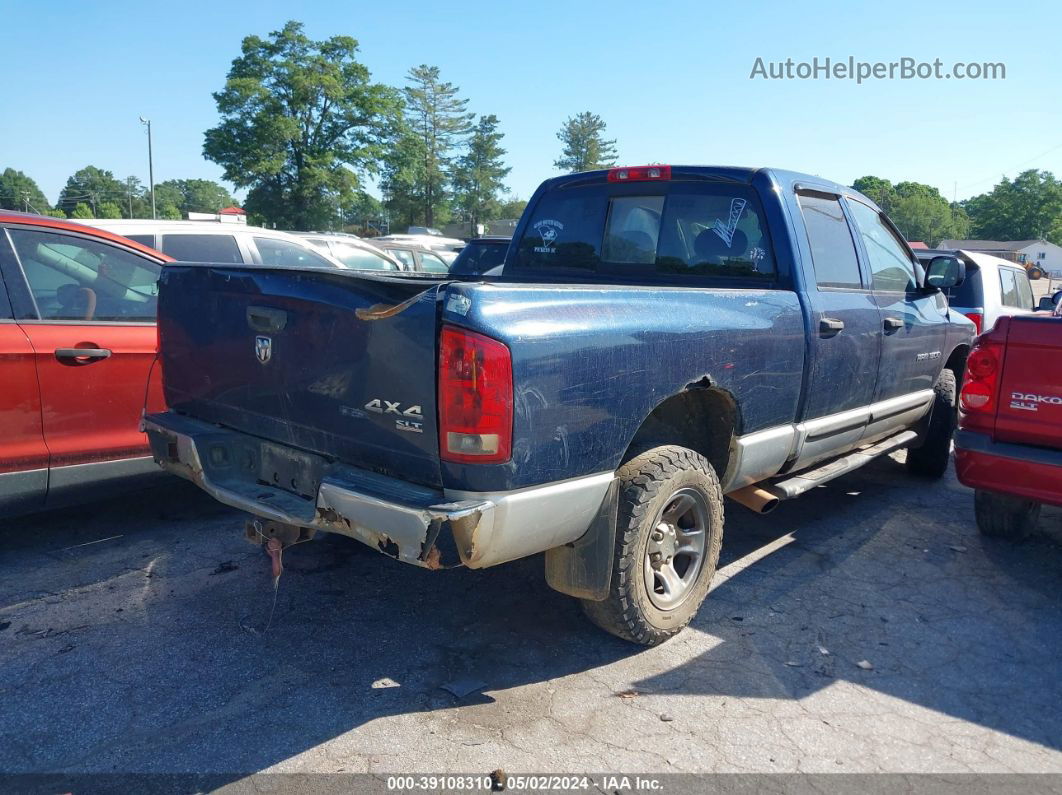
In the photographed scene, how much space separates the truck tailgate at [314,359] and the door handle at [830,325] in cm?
228

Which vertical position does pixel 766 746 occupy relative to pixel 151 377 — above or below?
below

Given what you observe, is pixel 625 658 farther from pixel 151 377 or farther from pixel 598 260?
pixel 151 377

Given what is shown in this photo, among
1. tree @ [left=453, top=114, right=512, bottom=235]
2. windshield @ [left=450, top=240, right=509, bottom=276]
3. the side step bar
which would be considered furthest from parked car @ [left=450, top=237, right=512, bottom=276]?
tree @ [left=453, top=114, right=512, bottom=235]

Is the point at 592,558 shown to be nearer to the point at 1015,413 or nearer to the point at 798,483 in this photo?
the point at 798,483

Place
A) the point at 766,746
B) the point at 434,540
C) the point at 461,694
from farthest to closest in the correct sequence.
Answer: the point at 461,694, the point at 766,746, the point at 434,540

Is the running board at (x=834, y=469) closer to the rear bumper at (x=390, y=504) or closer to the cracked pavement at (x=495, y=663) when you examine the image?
the cracked pavement at (x=495, y=663)

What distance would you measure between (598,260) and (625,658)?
7.56ft

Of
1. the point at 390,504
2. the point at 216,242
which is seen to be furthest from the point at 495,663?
the point at 216,242

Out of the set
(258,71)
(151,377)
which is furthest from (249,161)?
(151,377)

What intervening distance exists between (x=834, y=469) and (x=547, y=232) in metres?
2.25

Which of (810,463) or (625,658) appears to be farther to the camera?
(810,463)

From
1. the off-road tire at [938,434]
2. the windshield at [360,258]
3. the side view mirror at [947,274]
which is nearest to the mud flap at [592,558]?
the side view mirror at [947,274]

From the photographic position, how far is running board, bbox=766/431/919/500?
13.7 feet

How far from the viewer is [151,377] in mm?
4344
